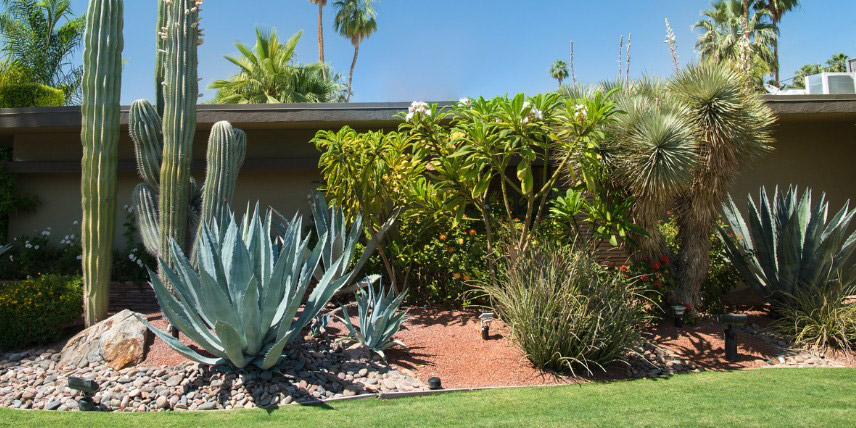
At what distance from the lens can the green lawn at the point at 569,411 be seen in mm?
4973

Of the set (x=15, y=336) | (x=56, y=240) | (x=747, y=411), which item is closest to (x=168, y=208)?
(x=15, y=336)

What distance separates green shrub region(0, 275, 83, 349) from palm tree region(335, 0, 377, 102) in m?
26.5

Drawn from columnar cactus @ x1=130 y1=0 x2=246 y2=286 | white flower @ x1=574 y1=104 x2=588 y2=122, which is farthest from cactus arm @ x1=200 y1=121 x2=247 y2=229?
white flower @ x1=574 y1=104 x2=588 y2=122

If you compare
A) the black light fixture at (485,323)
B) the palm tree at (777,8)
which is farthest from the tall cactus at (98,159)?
the palm tree at (777,8)

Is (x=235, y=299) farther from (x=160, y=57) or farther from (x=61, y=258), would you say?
(x=61, y=258)

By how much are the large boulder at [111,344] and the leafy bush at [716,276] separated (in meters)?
7.13

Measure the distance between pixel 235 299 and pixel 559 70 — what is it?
47.8 m

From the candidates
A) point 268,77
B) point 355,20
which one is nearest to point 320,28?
point 355,20

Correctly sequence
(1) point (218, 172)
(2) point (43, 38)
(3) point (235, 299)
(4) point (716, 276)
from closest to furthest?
(3) point (235, 299) < (1) point (218, 172) < (4) point (716, 276) < (2) point (43, 38)

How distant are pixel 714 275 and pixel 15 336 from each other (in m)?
9.55

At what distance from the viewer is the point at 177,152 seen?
7.65m

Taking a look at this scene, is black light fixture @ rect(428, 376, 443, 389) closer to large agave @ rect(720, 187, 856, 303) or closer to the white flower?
the white flower

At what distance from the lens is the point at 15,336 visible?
7.50 metres

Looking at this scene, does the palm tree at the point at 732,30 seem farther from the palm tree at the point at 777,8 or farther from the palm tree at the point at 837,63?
the palm tree at the point at 837,63
